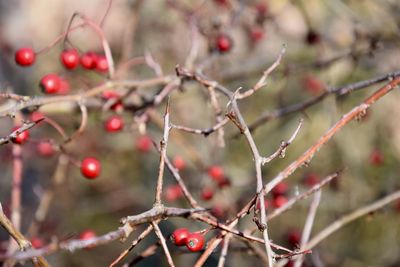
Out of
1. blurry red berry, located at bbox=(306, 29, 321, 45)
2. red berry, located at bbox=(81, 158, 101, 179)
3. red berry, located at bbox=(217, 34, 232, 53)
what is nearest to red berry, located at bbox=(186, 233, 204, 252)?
red berry, located at bbox=(81, 158, 101, 179)

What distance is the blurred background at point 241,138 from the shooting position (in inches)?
130

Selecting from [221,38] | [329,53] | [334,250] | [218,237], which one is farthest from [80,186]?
[218,237]

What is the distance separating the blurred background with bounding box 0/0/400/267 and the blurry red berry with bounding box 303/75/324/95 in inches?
0.5

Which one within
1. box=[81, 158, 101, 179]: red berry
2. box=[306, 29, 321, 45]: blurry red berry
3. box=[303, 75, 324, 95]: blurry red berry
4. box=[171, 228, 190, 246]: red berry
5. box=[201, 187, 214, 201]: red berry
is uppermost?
box=[303, 75, 324, 95]: blurry red berry

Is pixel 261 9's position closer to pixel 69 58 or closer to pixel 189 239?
pixel 69 58

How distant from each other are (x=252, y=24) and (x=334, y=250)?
5.74 ft

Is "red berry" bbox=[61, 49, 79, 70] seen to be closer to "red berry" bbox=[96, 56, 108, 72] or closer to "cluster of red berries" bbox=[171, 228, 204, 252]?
"red berry" bbox=[96, 56, 108, 72]

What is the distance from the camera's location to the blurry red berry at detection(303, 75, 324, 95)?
4281 millimetres

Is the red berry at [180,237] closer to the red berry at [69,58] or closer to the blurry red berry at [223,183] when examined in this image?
the red berry at [69,58]

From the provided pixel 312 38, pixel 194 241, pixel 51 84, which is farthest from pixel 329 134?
pixel 312 38

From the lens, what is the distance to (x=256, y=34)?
3.66 metres

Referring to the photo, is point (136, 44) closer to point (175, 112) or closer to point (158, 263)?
point (175, 112)

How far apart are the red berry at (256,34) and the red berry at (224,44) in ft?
Result: 3.09

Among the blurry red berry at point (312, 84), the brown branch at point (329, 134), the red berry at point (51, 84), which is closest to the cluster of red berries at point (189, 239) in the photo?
the brown branch at point (329, 134)
